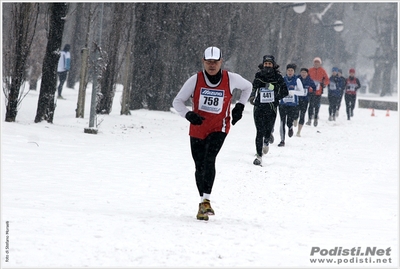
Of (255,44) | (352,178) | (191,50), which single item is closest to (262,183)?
(352,178)

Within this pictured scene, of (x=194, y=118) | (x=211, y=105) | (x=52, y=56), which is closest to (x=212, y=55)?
(x=211, y=105)

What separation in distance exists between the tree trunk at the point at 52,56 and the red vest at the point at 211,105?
8.79 m

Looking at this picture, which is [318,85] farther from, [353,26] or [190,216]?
[353,26]

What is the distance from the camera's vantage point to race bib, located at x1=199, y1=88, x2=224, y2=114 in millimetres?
7762

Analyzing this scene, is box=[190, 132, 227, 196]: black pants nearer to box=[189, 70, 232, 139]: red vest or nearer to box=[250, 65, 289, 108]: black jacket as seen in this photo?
box=[189, 70, 232, 139]: red vest

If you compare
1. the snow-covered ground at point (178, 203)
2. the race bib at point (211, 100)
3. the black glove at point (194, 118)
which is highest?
the race bib at point (211, 100)

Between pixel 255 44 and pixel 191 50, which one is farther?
pixel 255 44

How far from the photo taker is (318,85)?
2169 cm

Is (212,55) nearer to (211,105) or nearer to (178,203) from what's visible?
(211,105)

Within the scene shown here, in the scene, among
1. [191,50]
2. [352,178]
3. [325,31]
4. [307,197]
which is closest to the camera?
[307,197]

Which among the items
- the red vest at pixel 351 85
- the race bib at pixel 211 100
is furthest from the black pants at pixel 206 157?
the red vest at pixel 351 85

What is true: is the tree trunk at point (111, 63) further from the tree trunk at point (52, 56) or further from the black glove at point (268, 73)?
the black glove at point (268, 73)

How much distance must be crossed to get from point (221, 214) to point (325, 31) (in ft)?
184

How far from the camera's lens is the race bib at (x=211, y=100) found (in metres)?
7.76
